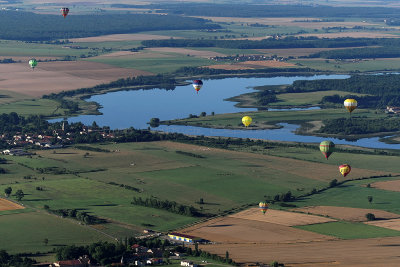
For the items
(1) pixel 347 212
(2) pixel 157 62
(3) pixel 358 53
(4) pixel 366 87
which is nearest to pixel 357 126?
(4) pixel 366 87

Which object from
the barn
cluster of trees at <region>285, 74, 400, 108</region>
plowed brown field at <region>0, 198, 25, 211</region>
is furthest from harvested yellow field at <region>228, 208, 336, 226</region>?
cluster of trees at <region>285, 74, 400, 108</region>

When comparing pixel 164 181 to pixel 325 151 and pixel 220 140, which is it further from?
pixel 220 140

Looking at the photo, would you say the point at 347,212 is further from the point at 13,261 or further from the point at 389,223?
the point at 13,261

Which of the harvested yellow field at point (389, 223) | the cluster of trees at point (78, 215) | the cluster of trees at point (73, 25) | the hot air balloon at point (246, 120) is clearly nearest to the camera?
the cluster of trees at point (78, 215)

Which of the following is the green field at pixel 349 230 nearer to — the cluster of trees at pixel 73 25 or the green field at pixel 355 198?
the green field at pixel 355 198

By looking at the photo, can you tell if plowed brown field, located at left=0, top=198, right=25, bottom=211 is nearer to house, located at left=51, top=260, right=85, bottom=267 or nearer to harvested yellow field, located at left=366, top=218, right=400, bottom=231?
house, located at left=51, top=260, right=85, bottom=267

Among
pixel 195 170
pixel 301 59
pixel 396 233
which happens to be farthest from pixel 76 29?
pixel 396 233

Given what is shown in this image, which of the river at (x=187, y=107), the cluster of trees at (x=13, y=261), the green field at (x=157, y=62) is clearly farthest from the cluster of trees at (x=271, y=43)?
the cluster of trees at (x=13, y=261)
